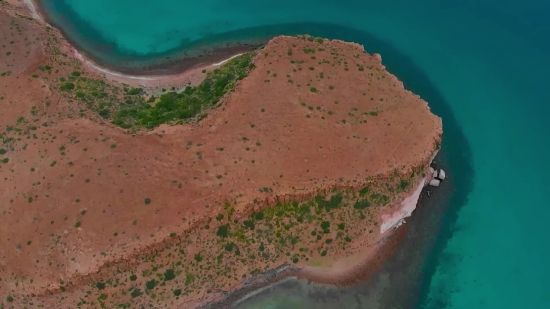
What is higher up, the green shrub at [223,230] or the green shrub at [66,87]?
the green shrub at [66,87]

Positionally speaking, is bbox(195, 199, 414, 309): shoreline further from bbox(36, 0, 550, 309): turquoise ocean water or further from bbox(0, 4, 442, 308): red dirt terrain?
bbox(0, 4, 442, 308): red dirt terrain

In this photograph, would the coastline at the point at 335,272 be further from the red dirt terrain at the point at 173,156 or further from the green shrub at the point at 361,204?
the red dirt terrain at the point at 173,156

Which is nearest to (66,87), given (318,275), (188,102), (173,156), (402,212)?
(188,102)

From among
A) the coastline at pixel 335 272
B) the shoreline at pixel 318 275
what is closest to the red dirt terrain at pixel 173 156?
the coastline at pixel 335 272

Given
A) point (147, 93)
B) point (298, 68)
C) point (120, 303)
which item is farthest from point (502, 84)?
point (120, 303)

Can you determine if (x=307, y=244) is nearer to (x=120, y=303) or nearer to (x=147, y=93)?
(x=120, y=303)

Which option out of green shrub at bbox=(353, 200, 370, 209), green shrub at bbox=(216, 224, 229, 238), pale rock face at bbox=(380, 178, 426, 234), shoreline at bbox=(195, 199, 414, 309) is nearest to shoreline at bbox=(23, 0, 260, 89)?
green shrub at bbox=(216, 224, 229, 238)

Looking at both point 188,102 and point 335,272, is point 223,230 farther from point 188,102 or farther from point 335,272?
point 188,102
